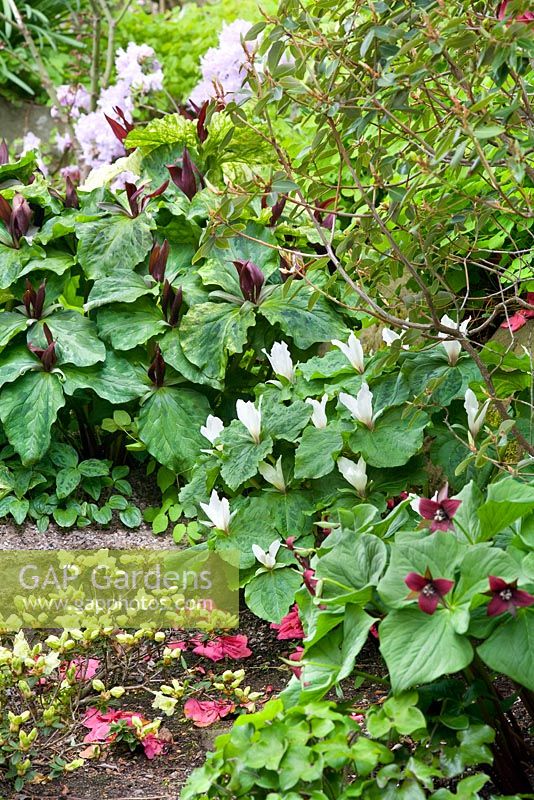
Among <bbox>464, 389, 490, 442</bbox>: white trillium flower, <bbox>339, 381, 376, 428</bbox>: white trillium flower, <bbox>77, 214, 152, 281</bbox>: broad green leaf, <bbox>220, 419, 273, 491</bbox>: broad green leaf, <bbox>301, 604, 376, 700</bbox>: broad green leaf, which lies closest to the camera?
<bbox>301, 604, 376, 700</bbox>: broad green leaf

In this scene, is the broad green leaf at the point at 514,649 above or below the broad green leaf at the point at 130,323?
above

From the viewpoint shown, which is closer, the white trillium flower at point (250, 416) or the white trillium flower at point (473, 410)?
the white trillium flower at point (473, 410)

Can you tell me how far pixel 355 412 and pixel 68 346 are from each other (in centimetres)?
107

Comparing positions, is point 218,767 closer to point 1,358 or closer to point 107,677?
point 107,677

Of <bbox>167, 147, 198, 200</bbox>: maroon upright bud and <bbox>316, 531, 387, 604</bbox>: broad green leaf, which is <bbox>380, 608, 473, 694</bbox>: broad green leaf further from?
A: <bbox>167, 147, 198, 200</bbox>: maroon upright bud

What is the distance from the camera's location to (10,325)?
10.2 ft

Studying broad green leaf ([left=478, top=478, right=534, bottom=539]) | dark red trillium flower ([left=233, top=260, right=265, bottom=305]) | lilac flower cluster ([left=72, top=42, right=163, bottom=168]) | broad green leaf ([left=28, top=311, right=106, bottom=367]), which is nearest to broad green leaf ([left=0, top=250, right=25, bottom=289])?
broad green leaf ([left=28, top=311, right=106, bottom=367])

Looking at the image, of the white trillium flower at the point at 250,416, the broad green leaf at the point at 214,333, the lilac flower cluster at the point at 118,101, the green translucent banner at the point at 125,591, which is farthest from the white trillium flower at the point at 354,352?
the lilac flower cluster at the point at 118,101

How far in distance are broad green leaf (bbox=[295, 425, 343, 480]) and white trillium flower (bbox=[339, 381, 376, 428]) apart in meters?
0.09

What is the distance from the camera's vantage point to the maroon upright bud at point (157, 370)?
308 centimetres

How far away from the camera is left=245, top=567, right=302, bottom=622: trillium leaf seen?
96.7 inches

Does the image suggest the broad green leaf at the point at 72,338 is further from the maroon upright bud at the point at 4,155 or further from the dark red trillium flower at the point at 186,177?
the maroon upright bud at the point at 4,155

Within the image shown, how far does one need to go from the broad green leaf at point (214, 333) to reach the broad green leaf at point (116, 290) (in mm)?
190

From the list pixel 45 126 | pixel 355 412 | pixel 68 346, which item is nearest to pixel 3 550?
pixel 68 346
